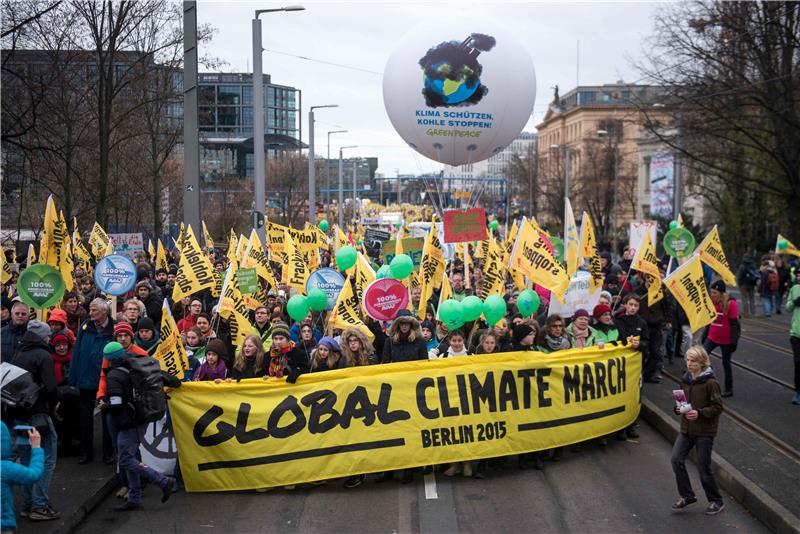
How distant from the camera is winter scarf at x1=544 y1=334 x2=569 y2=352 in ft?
34.0

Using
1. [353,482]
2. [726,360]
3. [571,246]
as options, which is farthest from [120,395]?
[571,246]

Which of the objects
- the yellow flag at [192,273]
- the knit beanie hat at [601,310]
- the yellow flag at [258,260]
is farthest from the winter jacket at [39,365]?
the yellow flag at [258,260]

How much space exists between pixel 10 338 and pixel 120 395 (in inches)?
87.2

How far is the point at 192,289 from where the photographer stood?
13555mm

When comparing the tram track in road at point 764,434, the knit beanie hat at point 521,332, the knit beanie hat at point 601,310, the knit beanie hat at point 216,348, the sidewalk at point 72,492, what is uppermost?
the knit beanie hat at point 601,310

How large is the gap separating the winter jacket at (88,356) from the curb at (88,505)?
100 cm

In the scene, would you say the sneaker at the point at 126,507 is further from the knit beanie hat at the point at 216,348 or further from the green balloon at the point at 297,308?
the green balloon at the point at 297,308

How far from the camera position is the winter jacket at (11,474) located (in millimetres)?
5836

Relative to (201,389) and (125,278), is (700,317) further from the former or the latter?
(125,278)

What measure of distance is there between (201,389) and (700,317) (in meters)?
5.85

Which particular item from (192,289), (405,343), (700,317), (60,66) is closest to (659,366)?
(700,317)

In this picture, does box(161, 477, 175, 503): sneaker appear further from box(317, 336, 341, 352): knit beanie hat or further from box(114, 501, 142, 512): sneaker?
box(317, 336, 341, 352): knit beanie hat

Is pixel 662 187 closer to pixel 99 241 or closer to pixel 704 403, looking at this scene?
pixel 99 241

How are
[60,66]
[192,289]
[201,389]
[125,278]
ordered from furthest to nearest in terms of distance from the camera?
[60,66], [192,289], [125,278], [201,389]
